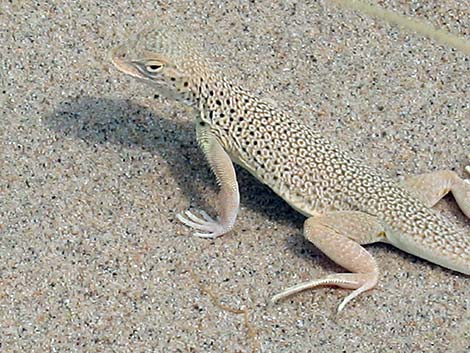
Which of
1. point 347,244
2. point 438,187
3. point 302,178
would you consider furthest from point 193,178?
point 438,187

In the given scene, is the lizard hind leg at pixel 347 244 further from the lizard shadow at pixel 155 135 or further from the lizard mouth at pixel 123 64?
the lizard mouth at pixel 123 64

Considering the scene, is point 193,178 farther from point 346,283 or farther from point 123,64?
point 346,283

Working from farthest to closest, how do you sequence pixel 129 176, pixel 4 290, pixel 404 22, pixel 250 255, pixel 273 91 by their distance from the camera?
pixel 404 22 < pixel 273 91 < pixel 129 176 < pixel 250 255 < pixel 4 290

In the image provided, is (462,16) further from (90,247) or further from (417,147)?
(90,247)

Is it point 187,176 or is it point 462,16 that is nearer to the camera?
point 187,176

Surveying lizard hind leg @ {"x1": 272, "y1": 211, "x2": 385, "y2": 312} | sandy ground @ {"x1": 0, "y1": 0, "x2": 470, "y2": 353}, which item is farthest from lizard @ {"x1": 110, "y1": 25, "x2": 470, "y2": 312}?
sandy ground @ {"x1": 0, "y1": 0, "x2": 470, "y2": 353}

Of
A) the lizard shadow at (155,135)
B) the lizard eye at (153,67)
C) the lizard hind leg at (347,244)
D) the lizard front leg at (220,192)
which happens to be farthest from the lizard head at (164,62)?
the lizard hind leg at (347,244)

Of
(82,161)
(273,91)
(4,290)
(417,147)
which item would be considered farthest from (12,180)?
(417,147)
